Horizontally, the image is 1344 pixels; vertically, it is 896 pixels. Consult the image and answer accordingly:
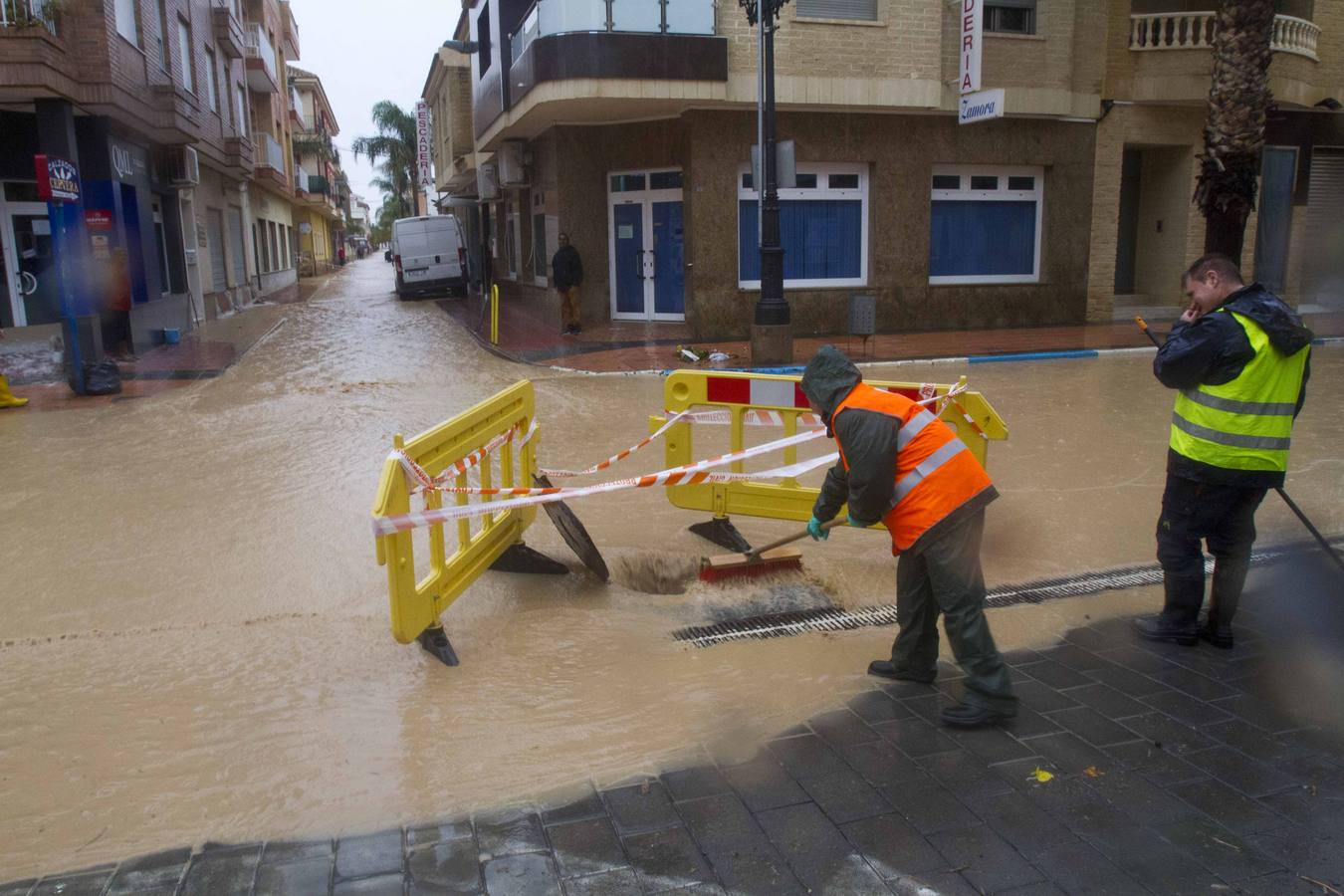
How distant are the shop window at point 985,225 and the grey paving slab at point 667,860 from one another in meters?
15.8

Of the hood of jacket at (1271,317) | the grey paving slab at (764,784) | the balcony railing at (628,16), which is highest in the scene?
the balcony railing at (628,16)

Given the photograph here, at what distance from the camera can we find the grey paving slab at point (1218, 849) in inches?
115

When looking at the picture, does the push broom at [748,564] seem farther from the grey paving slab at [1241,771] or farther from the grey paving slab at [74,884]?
the grey paving slab at [74,884]

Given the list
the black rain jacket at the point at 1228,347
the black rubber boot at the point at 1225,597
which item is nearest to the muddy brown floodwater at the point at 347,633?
the black rubber boot at the point at 1225,597

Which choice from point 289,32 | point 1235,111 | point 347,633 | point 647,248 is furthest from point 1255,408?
point 289,32

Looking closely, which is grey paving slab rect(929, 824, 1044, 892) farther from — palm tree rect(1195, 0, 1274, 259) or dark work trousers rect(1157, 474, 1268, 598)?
palm tree rect(1195, 0, 1274, 259)

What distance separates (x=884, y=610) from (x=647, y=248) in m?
13.5

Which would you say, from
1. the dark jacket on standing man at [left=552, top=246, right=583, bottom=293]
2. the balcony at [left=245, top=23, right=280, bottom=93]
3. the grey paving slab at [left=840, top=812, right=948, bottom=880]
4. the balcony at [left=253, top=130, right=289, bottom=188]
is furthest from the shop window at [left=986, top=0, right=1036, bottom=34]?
the balcony at [left=245, top=23, right=280, bottom=93]

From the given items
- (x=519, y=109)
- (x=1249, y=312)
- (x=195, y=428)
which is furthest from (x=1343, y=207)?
(x=195, y=428)

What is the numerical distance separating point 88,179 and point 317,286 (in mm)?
23563

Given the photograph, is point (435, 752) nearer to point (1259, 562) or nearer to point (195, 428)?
point (1259, 562)

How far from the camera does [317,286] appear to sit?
38.0 metres

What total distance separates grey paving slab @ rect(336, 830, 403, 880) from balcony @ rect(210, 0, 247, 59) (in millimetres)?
24970

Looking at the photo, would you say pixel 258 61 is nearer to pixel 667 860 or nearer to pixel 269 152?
pixel 269 152
